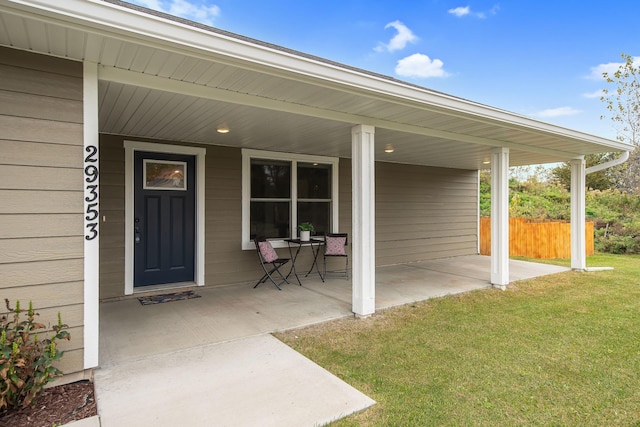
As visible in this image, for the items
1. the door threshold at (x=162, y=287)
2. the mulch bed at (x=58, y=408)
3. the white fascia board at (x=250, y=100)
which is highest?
the white fascia board at (x=250, y=100)

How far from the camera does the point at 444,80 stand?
81.6 feet

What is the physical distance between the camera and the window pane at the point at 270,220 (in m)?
5.98

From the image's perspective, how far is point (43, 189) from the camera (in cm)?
243

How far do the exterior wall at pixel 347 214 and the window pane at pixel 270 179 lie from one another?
0.98 ft

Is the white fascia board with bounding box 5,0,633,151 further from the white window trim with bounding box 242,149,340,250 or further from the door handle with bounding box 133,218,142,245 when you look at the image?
the door handle with bounding box 133,218,142,245

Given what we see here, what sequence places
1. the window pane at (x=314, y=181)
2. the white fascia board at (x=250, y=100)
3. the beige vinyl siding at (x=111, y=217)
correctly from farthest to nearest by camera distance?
the window pane at (x=314, y=181) → the beige vinyl siding at (x=111, y=217) → the white fascia board at (x=250, y=100)

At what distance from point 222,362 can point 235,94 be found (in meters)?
2.25

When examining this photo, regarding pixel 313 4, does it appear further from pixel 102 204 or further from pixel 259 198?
pixel 102 204

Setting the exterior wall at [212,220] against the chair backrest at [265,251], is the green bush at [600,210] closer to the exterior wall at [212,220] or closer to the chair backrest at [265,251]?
the chair backrest at [265,251]

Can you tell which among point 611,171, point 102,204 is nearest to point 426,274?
point 102,204

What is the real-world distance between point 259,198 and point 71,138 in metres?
3.59

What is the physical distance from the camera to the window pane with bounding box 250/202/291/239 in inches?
236

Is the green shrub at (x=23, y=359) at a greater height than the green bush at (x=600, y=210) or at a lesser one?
lesser

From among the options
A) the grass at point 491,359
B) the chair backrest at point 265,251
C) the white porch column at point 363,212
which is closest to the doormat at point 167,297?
the chair backrest at point 265,251
